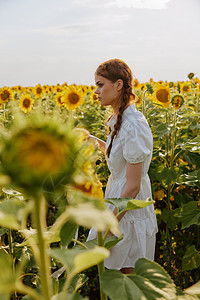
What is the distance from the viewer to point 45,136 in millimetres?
412

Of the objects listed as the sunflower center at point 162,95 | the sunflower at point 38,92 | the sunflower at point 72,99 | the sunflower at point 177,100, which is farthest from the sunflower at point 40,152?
the sunflower at point 38,92

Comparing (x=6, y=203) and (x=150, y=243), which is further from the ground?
(x=6, y=203)

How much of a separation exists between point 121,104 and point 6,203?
150 centimetres

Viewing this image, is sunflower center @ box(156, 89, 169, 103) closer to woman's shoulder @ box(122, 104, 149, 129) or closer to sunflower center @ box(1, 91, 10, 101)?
woman's shoulder @ box(122, 104, 149, 129)

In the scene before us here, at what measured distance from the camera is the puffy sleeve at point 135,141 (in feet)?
5.47

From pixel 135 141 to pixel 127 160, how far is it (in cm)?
11

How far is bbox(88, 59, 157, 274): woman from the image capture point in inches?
66.2

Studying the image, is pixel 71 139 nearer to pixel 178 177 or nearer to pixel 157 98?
pixel 178 177

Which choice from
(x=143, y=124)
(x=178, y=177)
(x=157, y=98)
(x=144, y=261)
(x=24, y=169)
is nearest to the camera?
(x=24, y=169)

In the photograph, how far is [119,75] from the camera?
1918mm

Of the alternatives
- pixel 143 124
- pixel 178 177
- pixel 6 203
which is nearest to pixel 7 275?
pixel 6 203

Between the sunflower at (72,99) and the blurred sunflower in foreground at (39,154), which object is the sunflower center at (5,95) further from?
the blurred sunflower in foreground at (39,154)

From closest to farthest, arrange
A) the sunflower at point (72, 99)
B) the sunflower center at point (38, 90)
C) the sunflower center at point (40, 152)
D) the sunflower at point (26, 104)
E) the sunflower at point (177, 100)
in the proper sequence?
the sunflower center at point (40, 152) < the sunflower at point (177, 100) < the sunflower at point (72, 99) < the sunflower at point (26, 104) < the sunflower center at point (38, 90)

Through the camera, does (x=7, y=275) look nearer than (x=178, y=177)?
Yes
